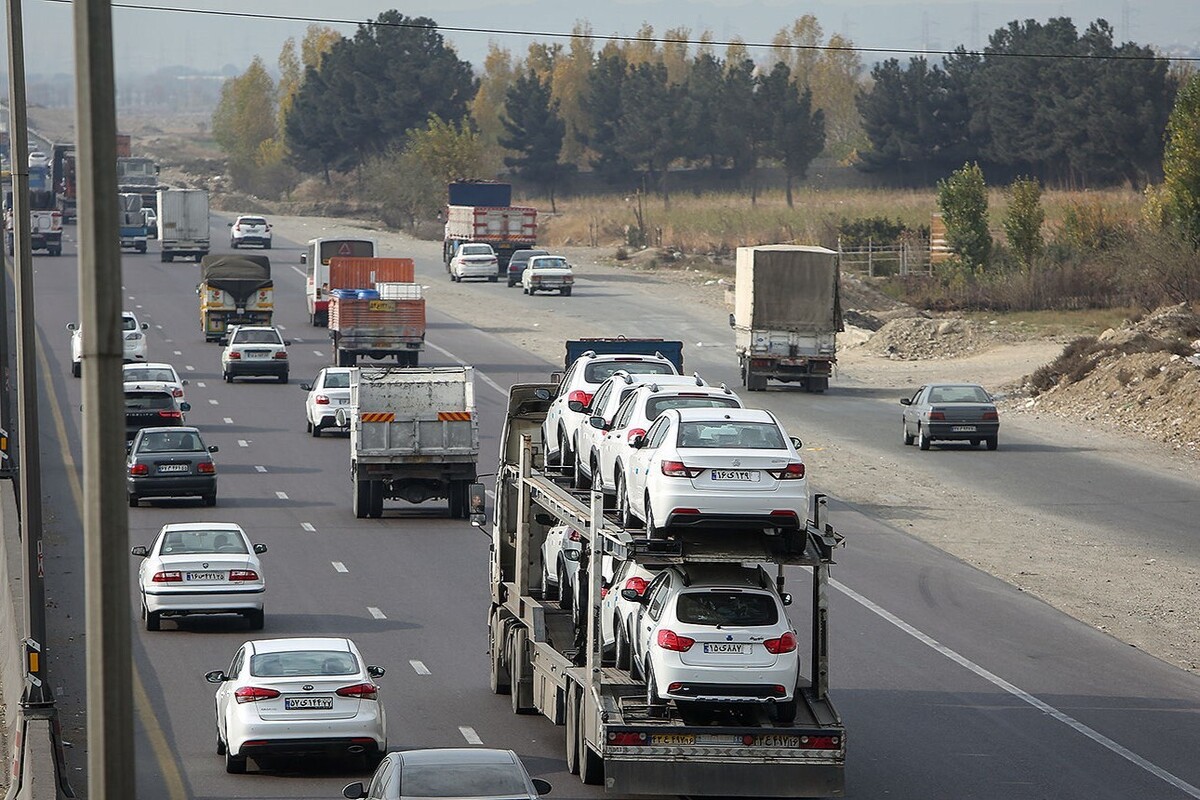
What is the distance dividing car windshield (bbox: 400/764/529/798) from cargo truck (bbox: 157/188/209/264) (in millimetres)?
82042

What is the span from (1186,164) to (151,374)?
133 feet

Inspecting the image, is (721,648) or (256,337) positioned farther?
(256,337)

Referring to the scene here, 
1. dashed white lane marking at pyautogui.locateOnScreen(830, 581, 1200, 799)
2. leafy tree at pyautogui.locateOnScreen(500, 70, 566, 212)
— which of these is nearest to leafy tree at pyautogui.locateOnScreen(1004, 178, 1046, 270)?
A: dashed white lane marking at pyautogui.locateOnScreen(830, 581, 1200, 799)

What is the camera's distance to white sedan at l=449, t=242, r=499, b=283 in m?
92.8

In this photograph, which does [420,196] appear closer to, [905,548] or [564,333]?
[564,333]

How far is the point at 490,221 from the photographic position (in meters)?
94.3

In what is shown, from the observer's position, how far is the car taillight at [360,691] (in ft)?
61.8

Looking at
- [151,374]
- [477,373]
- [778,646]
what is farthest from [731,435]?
[477,373]

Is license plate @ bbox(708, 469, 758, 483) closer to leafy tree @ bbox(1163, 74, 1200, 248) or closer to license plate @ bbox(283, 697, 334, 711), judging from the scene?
license plate @ bbox(283, 697, 334, 711)

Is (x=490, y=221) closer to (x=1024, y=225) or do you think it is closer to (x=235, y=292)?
(x=1024, y=225)

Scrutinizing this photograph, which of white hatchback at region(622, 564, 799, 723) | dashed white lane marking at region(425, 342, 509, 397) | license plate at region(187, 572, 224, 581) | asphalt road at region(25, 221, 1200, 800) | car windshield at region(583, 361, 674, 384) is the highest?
car windshield at region(583, 361, 674, 384)

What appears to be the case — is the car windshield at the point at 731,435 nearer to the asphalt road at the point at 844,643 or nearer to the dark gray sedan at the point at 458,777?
the asphalt road at the point at 844,643

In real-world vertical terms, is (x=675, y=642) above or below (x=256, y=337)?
above

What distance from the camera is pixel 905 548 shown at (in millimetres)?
33844
